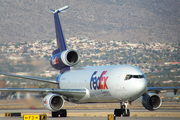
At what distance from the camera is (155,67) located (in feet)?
578

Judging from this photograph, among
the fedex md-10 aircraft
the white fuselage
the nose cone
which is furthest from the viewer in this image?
the fedex md-10 aircraft

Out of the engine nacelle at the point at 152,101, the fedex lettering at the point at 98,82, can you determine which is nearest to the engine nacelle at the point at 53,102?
the fedex lettering at the point at 98,82

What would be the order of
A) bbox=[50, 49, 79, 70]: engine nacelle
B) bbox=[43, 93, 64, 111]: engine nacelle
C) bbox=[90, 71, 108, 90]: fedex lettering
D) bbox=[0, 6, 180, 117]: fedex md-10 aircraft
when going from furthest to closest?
bbox=[50, 49, 79, 70]: engine nacelle → bbox=[43, 93, 64, 111]: engine nacelle → bbox=[90, 71, 108, 90]: fedex lettering → bbox=[0, 6, 180, 117]: fedex md-10 aircraft

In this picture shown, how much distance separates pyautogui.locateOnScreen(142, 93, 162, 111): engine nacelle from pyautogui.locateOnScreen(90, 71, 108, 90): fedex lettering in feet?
14.5

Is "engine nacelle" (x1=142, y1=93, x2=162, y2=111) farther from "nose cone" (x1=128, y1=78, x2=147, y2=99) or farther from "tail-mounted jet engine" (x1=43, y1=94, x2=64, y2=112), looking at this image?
"tail-mounted jet engine" (x1=43, y1=94, x2=64, y2=112)

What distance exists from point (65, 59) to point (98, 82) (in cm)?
712

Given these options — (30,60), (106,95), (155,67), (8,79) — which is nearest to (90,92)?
(106,95)

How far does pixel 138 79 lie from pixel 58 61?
39.3ft

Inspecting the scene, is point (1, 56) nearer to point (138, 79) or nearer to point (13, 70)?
point (13, 70)

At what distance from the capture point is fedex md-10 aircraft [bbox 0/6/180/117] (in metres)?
25.7

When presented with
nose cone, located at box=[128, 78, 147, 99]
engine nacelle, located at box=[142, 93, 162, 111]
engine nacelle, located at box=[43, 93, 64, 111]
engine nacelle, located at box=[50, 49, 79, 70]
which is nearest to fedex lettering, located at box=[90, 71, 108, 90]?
nose cone, located at box=[128, 78, 147, 99]

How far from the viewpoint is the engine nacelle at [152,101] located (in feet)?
96.0

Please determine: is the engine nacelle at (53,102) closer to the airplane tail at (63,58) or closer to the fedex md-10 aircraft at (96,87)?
the fedex md-10 aircraft at (96,87)

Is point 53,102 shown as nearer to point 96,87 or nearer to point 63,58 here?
point 96,87
